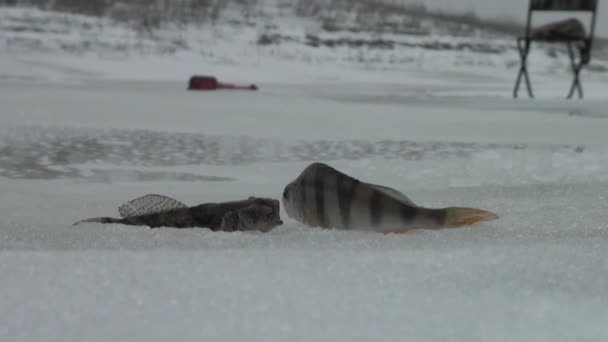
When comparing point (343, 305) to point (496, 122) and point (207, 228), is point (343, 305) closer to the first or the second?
point (207, 228)

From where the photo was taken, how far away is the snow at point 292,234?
57 cm

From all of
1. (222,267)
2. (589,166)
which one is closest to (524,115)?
(589,166)

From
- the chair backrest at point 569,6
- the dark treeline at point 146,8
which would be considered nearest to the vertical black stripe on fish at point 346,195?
the chair backrest at point 569,6

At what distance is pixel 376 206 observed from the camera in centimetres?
89

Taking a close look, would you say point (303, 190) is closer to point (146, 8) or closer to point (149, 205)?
point (149, 205)

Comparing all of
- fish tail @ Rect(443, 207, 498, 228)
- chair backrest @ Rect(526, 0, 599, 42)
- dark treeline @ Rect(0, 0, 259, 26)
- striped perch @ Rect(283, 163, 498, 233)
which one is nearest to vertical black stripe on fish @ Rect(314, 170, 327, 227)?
striped perch @ Rect(283, 163, 498, 233)

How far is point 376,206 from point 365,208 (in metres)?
0.01

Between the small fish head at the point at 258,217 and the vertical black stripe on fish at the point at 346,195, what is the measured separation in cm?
10

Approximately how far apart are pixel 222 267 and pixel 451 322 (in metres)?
0.20

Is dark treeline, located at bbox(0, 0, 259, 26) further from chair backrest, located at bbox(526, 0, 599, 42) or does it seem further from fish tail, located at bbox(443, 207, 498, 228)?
fish tail, located at bbox(443, 207, 498, 228)

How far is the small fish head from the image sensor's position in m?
0.96

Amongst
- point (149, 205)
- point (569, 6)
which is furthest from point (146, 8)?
point (149, 205)

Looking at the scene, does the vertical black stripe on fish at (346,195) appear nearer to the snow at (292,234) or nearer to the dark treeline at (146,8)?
the snow at (292,234)

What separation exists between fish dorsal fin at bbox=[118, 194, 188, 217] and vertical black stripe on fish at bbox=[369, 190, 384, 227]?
0.26 meters
